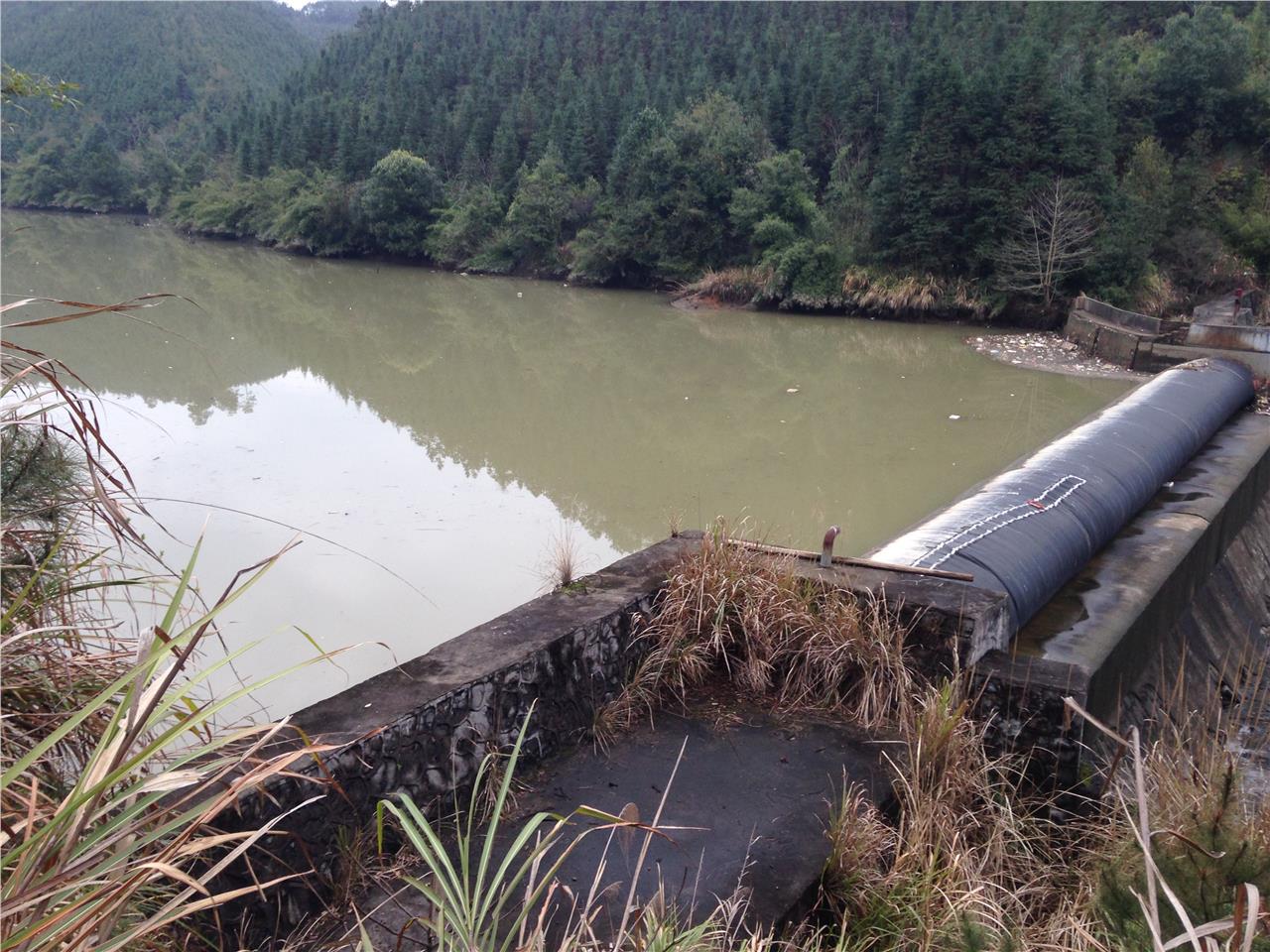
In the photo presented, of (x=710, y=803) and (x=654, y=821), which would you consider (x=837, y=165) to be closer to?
(x=710, y=803)

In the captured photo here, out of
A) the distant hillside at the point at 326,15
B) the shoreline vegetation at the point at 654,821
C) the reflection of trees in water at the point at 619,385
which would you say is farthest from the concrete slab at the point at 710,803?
the distant hillside at the point at 326,15

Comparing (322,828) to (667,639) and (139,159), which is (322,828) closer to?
(667,639)

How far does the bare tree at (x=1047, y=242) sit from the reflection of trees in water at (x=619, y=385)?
4.72ft

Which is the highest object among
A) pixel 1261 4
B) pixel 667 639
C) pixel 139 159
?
pixel 1261 4

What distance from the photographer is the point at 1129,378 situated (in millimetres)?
13273

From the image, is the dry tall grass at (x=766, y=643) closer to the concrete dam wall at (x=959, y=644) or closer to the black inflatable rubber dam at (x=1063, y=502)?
the concrete dam wall at (x=959, y=644)

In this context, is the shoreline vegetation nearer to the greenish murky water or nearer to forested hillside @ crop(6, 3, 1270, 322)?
the greenish murky water

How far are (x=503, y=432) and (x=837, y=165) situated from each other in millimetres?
→ 15688

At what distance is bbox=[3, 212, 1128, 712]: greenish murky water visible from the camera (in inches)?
258

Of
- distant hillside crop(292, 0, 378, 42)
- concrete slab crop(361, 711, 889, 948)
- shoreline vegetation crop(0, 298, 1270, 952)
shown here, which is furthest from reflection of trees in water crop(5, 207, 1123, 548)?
distant hillside crop(292, 0, 378, 42)

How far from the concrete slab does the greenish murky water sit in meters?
0.94

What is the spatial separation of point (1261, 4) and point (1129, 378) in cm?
2205

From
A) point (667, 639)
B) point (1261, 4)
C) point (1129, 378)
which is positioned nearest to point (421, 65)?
point (1261, 4)

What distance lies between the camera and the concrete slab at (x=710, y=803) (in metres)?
2.48
